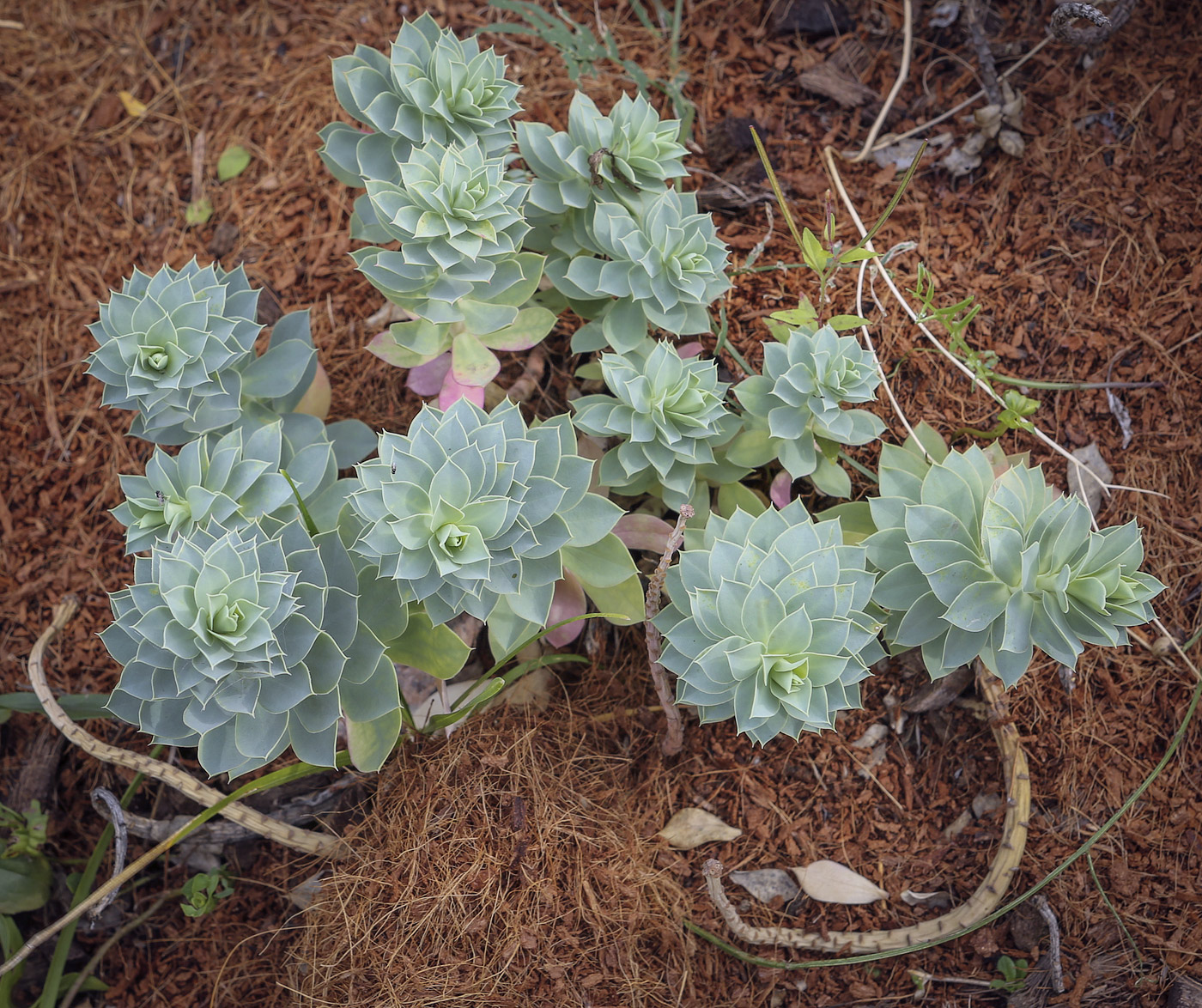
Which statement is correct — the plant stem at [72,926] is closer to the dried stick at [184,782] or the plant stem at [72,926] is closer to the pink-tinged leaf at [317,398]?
the dried stick at [184,782]

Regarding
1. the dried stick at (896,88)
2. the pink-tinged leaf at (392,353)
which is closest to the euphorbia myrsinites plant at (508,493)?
the pink-tinged leaf at (392,353)

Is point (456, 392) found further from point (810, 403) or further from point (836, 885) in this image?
point (836, 885)

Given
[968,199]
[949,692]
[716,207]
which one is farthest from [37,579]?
[968,199]

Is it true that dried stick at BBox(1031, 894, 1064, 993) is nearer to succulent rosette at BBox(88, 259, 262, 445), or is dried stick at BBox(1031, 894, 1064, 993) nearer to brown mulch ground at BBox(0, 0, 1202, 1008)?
brown mulch ground at BBox(0, 0, 1202, 1008)

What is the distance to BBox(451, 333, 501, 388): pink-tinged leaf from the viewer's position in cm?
184

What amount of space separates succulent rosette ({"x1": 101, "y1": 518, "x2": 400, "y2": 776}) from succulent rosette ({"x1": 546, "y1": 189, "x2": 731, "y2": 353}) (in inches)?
30.3

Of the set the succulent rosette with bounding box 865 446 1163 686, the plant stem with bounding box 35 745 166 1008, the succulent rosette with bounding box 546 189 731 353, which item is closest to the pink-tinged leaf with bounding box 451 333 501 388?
the succulent rosette with bounding box 546 189 731 353

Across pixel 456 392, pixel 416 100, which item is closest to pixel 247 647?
pixel 456 392

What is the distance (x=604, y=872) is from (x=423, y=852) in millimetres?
365

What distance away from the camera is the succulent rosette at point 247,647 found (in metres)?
1.32

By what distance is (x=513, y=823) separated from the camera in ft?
5.59

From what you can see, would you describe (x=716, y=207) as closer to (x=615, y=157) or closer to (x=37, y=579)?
(x=615, y=157)

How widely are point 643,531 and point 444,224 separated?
748 millimetres

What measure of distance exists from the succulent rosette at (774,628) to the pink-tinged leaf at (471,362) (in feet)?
2.04
